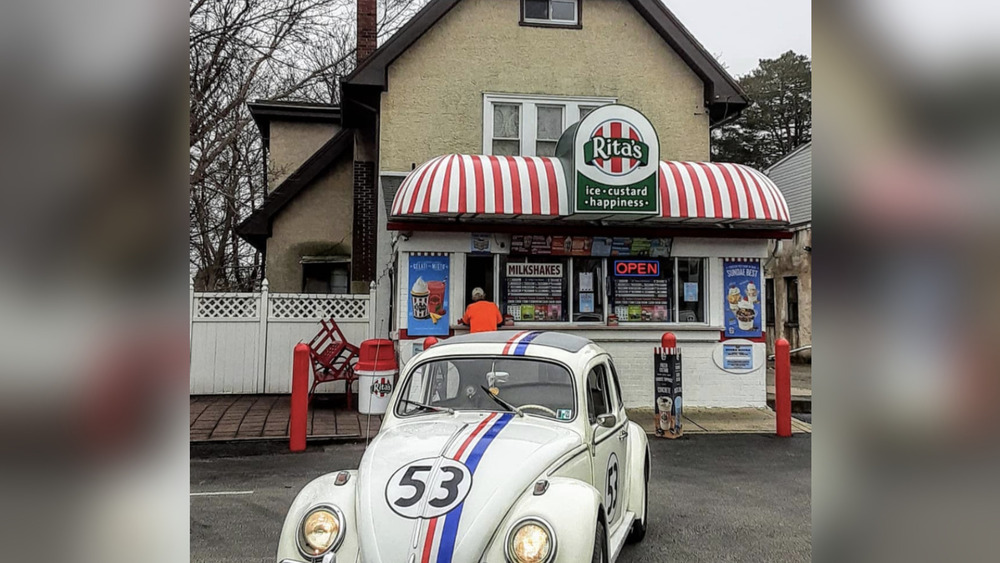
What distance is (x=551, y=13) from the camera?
40.9 ft

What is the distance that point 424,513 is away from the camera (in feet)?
9.62

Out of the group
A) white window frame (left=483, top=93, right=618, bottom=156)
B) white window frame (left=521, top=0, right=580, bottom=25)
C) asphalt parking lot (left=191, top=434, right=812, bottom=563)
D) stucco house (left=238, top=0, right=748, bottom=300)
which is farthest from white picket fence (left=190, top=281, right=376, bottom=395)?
white window frame (left=521, top=0, right=580, bottom=25)

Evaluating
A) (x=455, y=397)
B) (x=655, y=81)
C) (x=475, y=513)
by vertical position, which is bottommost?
(x=475, y=513)

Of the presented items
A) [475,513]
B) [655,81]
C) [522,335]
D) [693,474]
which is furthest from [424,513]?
[655,81]

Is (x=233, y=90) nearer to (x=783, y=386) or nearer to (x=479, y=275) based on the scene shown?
(x=479, y=275)

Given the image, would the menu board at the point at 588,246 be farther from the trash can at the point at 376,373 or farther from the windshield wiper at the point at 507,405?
the windshield wiper at the point at 507,405

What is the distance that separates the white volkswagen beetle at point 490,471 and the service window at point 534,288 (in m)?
5.17

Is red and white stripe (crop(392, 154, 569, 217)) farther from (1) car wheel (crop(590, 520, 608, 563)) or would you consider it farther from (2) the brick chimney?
(1) car wheel (crop(590, 520, 608, 563))

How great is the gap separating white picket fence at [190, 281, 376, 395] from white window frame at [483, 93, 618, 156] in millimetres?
4790

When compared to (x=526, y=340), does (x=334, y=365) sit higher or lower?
lower

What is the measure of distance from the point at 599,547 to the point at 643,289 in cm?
738

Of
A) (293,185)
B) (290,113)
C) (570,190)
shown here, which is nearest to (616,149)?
(570,190)
